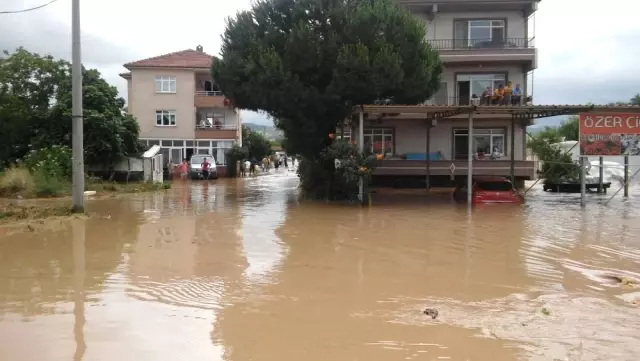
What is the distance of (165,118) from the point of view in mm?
44219

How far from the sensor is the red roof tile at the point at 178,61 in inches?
1732

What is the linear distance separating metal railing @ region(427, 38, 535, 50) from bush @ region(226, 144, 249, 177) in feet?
63.1

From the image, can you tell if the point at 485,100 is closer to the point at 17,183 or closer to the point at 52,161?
the point at 52,161

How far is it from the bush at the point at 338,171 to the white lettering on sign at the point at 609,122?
7.71 m

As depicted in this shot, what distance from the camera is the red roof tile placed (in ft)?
144

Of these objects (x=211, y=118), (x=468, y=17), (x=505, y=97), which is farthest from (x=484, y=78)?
(x=211, y=118)

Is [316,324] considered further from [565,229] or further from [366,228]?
[565,229]

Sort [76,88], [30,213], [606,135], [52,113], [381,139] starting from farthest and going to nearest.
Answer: [381,139], [52,113], [606,135], [30,213], [76,88]

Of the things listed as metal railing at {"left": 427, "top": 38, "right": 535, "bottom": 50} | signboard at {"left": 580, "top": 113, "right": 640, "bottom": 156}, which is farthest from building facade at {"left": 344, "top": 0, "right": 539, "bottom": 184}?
signboard at {"left": 580, "top": 113, "right": 640, "bottom": 156}

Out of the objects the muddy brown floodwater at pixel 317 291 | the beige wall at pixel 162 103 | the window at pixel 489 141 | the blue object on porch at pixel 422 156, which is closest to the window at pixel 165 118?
the beige wall at pixel 162 103

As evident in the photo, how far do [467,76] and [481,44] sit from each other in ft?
5.70

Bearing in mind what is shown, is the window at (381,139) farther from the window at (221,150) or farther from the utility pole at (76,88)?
the utility pole at (76,88)

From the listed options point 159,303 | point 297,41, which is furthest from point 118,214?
point 159,303

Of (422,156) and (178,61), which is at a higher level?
(178,61)
